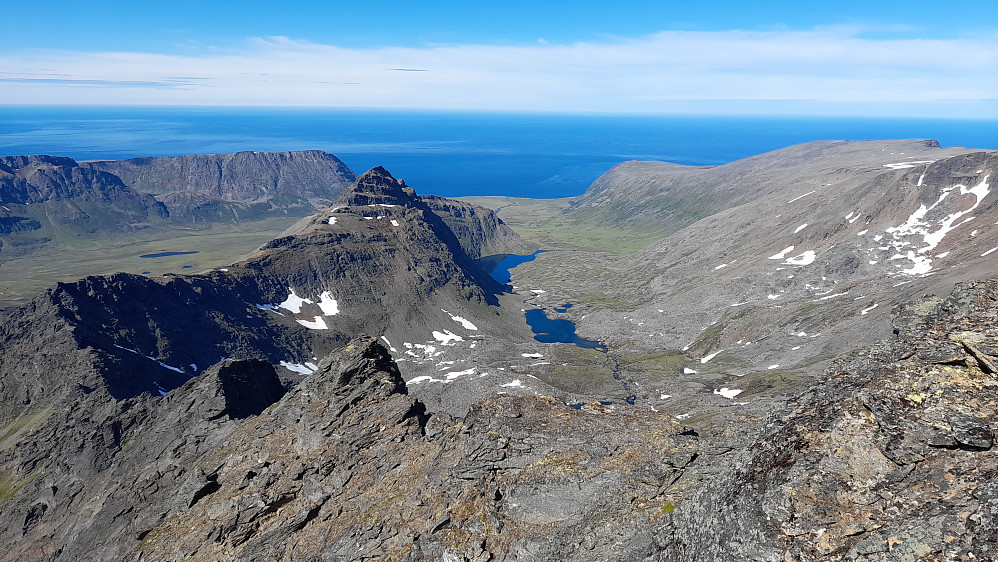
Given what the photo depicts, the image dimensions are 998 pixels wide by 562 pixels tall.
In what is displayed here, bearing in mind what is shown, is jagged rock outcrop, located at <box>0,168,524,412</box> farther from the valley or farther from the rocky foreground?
the rocky foreground

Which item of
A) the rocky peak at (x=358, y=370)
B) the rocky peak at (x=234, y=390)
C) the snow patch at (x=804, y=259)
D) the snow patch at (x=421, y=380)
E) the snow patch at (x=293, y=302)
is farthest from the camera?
the snow patch at (x=804, y=259)

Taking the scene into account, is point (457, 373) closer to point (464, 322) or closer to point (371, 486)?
point (464, 322)

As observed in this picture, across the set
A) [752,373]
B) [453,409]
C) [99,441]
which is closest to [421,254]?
[453,409]

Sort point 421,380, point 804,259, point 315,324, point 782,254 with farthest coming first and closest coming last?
point 782,254
point 804,259
point 315,324
point 421,380

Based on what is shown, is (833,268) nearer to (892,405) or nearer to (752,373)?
(752,373)

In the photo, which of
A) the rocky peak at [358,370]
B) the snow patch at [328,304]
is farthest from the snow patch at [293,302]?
the rocky peak at [358,370]

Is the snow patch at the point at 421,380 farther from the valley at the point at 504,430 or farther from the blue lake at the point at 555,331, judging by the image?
A: the blue lake at the point at 555,331

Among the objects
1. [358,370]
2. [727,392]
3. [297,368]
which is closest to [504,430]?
[358,370]
